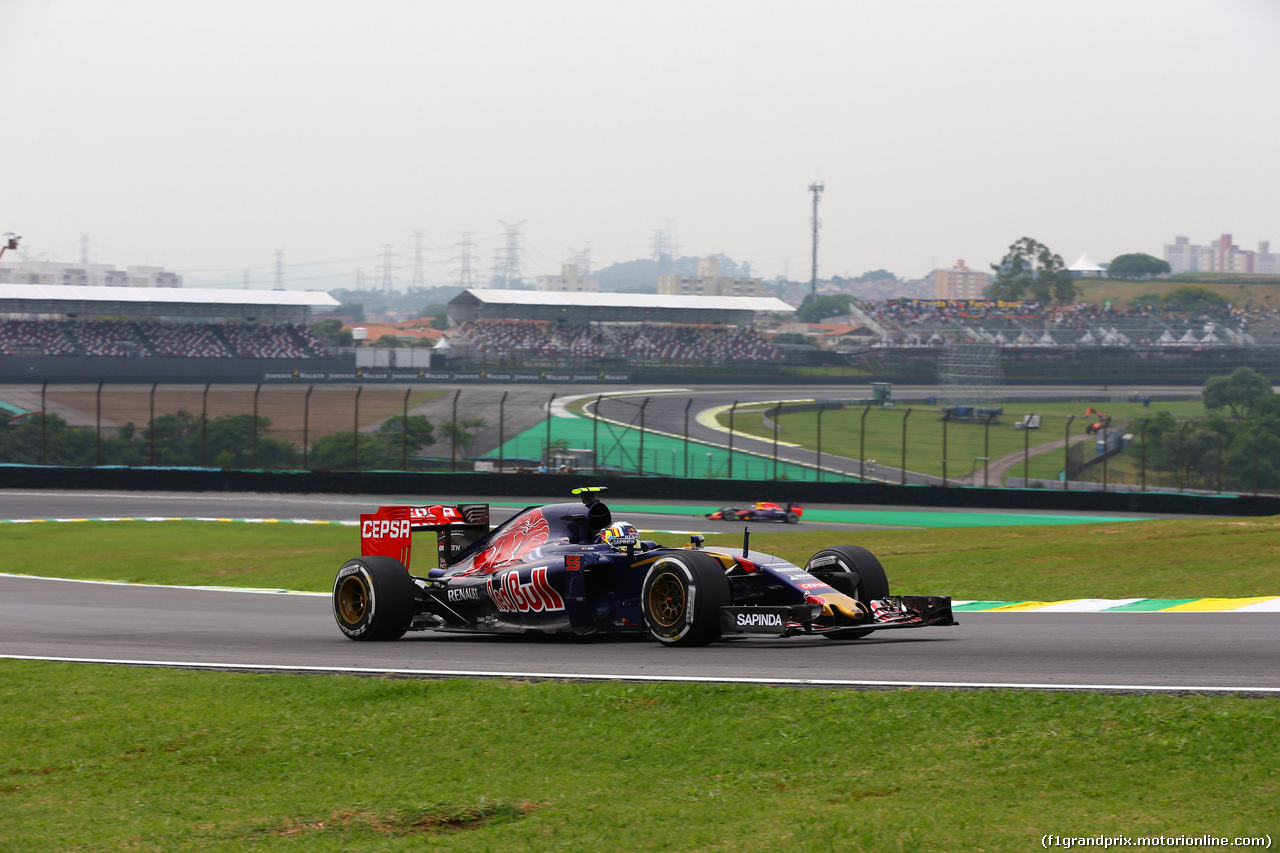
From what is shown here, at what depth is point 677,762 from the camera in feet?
21.9

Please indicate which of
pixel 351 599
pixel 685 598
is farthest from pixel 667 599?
pixel 351 599

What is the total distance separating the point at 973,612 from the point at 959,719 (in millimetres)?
6511

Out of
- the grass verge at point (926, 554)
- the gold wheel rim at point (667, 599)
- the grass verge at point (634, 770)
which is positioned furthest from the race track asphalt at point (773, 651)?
the grass verge at point (926, 554)

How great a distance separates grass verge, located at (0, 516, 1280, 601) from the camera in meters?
15.7

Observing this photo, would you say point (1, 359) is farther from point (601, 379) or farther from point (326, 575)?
point (326, 575)

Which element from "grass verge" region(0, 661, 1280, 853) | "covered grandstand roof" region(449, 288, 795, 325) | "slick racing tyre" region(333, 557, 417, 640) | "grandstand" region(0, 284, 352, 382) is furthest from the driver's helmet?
"covered grandstand roof" region(449, 288, 795, 325)

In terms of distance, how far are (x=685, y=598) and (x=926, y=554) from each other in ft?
45.0

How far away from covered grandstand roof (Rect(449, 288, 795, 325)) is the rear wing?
4373 inches

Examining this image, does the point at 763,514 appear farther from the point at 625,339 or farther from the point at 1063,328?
the point at 1063,328

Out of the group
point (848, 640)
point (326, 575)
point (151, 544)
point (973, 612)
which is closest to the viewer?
point (848, 640)

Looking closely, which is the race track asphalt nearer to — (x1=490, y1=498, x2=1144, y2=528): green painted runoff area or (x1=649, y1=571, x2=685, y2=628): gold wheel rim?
(x1=649, y1=571, x2=685, y2=628): gold wheel rim

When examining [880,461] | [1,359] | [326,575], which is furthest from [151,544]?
[1,359]

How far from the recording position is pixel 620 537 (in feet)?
35.7

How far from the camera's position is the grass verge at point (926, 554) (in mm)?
15664
